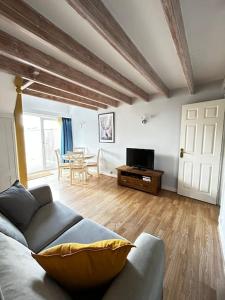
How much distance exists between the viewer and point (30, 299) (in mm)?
556

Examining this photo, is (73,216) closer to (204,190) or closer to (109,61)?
(109,61)

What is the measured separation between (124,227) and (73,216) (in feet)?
3.04

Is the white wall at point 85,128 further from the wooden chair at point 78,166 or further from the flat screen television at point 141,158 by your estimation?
the flat screen television at point 141,158

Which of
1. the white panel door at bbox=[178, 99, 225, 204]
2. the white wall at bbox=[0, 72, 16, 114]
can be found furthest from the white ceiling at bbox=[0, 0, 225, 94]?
the white wall at bbox=[0, 72, 16, 114]

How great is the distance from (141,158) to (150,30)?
2587 millimetres

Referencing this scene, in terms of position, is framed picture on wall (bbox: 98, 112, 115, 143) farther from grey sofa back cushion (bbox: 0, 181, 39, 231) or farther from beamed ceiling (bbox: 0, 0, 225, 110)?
grey sofa back cushion (bbox: 0, 181, 39, 231)

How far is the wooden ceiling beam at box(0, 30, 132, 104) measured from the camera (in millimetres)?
1600

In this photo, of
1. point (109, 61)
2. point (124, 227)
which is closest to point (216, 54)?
point (109, 61)

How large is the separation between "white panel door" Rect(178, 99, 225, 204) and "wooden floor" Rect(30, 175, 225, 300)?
0.98 ft

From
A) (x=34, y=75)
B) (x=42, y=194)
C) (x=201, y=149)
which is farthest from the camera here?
(x=201, y=149)

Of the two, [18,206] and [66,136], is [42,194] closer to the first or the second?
[18,206]

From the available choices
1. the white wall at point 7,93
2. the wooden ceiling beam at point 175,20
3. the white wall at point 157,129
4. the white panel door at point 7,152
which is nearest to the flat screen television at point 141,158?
the white wall at point 157,129

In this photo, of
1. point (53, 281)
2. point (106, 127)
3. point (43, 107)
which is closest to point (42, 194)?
point (53, 281)

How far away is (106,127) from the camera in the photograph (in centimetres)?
463
